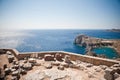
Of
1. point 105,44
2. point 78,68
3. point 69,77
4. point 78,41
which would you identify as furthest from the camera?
point 78,41

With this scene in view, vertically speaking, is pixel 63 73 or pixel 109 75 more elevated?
pixel 109 75

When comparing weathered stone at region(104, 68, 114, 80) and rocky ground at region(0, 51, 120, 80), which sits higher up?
weathered stone at region(104, 68, 114, 80)

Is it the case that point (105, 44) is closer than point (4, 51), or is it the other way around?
point (4, 51)

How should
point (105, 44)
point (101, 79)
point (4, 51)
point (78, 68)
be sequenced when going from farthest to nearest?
point (105, 44), point (4, 51), point (78, 68), point (101, 79)

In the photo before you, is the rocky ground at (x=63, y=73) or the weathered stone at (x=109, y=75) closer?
the weathered stone at (x=109, y=75)

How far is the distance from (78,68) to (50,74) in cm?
207

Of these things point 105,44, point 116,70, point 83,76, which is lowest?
point 105,44

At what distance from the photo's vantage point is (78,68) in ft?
26.7

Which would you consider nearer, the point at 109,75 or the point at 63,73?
the point at 109,75

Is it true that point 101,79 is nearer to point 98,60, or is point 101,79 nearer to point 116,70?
point 116,70

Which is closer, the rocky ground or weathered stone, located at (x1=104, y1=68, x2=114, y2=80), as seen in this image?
weathered stone, located at (x1=104, y1=68, x2=114, y2=80)

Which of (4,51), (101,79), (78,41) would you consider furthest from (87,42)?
(101,79)

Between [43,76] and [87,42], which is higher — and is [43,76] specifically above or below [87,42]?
above

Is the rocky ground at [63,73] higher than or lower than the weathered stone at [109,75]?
lower
